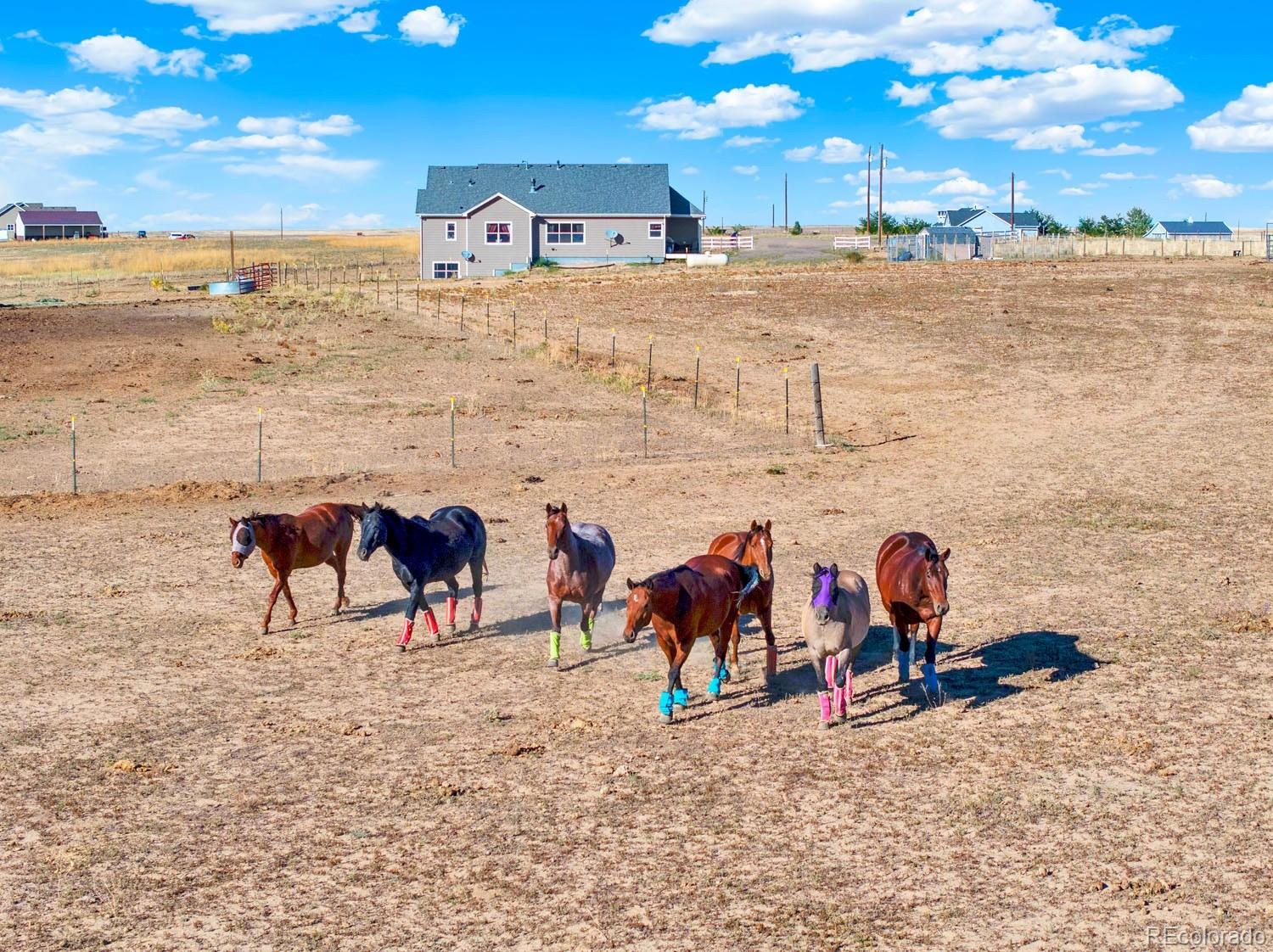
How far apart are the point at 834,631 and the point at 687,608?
1406 millimetres

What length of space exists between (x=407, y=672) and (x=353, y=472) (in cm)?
1149

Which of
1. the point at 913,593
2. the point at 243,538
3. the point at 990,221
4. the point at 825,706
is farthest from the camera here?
the point at 990,221

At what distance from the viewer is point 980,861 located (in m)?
8.77

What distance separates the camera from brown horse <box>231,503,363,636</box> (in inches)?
572

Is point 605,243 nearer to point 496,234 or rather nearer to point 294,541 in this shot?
point 496,234

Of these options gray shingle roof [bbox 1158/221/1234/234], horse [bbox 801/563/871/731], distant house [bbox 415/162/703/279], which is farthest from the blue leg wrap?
gray shingle roof [bbox 1158/221/1234/234]

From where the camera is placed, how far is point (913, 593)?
465 inches

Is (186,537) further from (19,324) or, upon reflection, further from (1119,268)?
(1119,268)

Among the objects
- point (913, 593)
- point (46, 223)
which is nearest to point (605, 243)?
point (913, 593)

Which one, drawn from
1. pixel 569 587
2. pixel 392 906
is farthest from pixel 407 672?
pixel 392 906

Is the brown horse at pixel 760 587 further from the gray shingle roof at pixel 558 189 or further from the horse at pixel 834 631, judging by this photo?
the gray shingle roof at pixel 558 189

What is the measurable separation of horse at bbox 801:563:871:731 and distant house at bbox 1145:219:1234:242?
116 m

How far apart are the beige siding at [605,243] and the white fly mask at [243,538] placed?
63561mm

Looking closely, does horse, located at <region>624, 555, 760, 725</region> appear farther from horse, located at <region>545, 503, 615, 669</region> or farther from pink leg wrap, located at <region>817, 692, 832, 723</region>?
horse, located at <region>545, 503, 615, 669</region>
